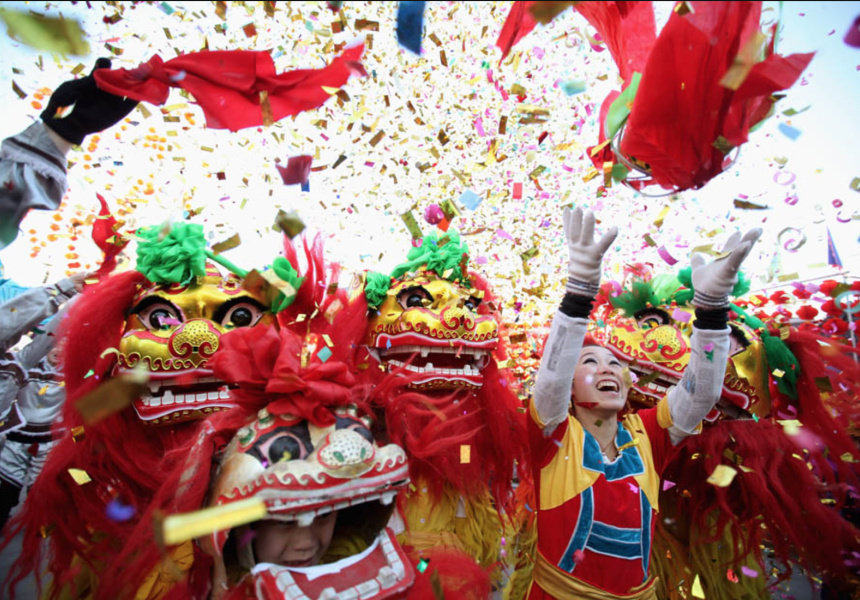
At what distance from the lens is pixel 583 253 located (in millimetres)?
1979

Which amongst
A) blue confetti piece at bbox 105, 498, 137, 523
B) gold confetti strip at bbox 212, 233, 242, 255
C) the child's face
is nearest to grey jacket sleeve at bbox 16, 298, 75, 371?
gold confetti strip at bbox 212, 233, 242, 255

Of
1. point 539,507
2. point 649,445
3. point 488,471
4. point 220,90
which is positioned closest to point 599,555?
point 539,507

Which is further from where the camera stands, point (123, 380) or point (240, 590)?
point (123, 380)

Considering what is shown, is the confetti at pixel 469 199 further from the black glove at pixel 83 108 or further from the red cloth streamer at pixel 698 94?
the black glove at pixel 83 108

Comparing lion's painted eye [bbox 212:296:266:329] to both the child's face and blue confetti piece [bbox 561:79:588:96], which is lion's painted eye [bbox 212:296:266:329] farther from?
blue confetti piece [bbox 561:79:588:96]

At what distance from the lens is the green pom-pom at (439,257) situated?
325 centimetres

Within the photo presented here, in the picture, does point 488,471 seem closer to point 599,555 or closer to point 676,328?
point 599,555

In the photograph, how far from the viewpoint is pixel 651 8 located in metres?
1.86

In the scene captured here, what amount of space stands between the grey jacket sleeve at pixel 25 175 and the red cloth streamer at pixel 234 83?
329 millimetres

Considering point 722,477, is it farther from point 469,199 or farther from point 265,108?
point 265,108

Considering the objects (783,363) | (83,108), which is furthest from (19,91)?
(783,363)

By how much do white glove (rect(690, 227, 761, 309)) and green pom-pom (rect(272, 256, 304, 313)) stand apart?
5.77ft

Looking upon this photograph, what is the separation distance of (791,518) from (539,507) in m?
1.46

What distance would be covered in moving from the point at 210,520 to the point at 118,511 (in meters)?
1.14
